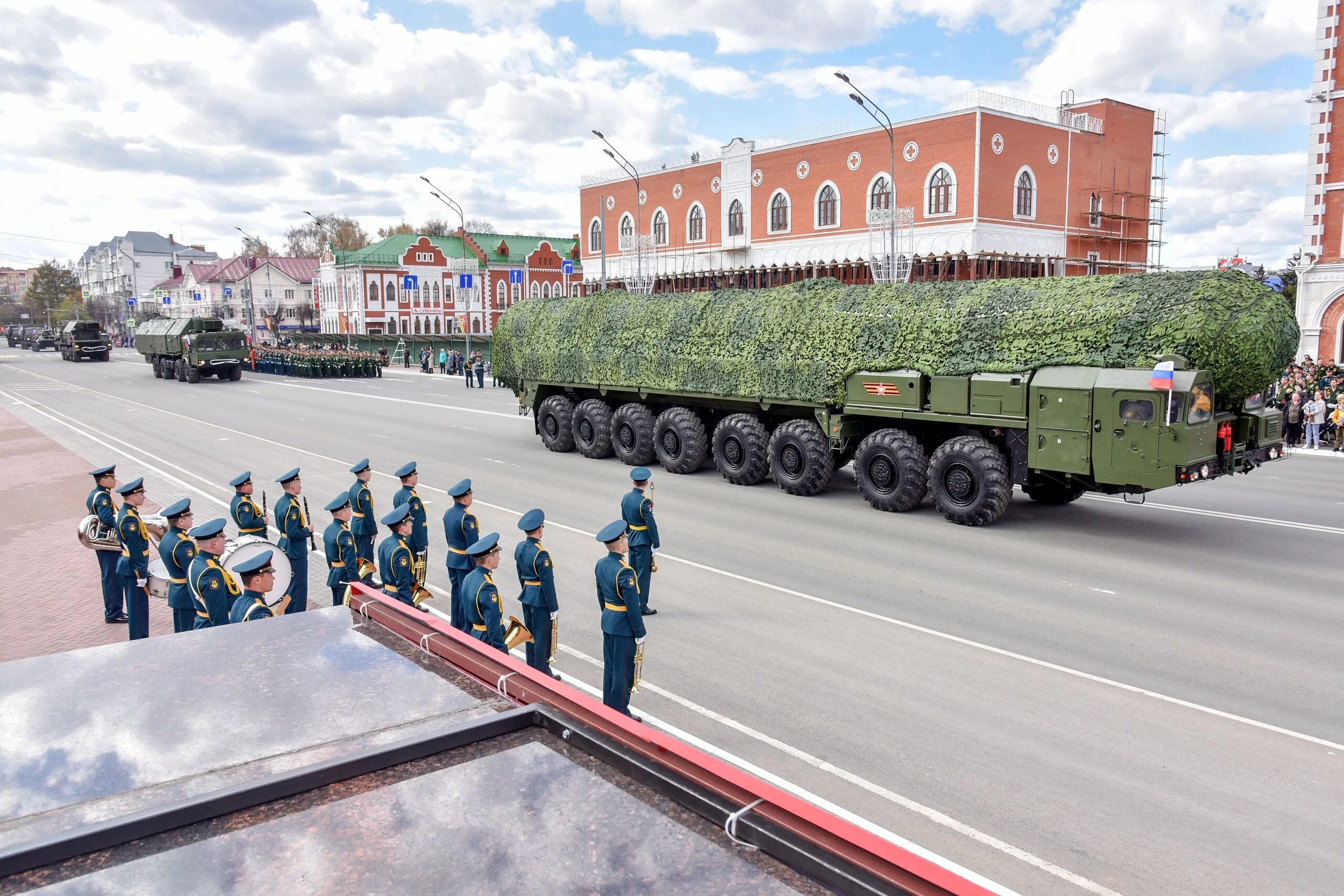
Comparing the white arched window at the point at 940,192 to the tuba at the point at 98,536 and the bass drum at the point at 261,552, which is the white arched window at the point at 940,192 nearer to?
the tuba at the point at 98,536

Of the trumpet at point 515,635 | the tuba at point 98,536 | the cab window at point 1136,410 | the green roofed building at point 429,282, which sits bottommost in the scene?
the trumpet at point 515,635

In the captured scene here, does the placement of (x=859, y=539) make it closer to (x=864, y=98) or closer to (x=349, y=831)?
(x=349, y=831)

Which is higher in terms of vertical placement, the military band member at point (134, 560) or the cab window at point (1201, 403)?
the cab window at point (1201, 403)

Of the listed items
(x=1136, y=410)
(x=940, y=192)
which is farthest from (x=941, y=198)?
(x=1136, y=410)

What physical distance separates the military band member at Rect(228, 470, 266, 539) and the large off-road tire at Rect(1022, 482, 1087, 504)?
34.9 ft

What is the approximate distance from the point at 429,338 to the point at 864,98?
42.4 m

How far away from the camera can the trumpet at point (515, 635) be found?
20.5ft

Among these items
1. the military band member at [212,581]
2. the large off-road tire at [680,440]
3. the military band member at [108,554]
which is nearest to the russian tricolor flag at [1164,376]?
the large off-road tire at [680,440]

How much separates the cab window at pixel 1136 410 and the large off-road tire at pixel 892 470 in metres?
2.94

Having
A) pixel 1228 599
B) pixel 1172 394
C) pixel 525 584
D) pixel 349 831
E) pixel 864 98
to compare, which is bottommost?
pixel 1228 599

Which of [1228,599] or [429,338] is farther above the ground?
[429,338]

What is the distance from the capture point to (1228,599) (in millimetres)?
9633

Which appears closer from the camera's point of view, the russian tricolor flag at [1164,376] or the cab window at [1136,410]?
the russian tricolor flag at [1164,376]

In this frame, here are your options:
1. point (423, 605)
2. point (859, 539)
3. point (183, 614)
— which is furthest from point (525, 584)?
point (859, 539)
